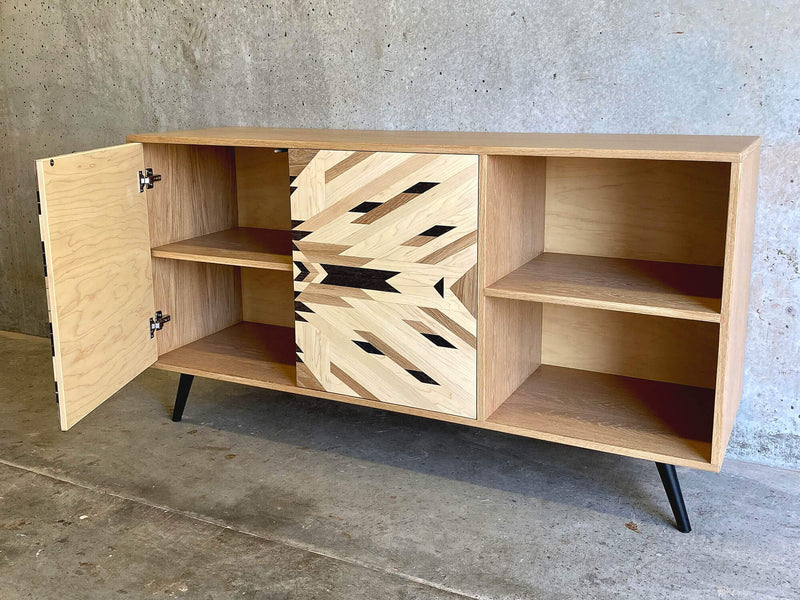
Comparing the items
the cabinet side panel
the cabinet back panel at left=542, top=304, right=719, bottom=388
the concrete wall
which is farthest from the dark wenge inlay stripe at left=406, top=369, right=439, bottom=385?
the concrete wall

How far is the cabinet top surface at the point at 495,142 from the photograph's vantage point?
1.74m

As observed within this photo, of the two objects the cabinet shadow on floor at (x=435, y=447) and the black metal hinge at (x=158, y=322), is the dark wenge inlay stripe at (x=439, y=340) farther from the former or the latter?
the black metal hinge at (x=158, y=322)

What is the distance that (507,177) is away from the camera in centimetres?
202

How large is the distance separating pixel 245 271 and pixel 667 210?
4.83 ft

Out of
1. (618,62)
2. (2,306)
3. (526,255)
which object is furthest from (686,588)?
(2,306)

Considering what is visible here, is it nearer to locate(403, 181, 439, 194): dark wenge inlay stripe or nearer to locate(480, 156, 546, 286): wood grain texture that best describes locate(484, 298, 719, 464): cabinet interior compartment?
locate(480, 156, 546, 286): wood grain texture

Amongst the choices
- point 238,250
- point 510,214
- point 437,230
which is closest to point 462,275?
point 437,230

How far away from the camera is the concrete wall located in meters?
2.11

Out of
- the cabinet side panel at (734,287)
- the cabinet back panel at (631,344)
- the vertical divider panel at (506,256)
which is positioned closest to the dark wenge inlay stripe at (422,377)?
the vertical divider panel at (506,256)

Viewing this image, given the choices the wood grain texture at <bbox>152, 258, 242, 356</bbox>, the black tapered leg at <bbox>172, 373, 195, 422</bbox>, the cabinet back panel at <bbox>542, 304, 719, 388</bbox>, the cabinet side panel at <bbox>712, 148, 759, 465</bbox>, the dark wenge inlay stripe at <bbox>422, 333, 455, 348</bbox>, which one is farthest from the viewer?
the black tapered leg at <bbox>172, 373, 195, 422</bbox>

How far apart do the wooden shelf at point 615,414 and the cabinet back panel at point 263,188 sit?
1.06 metres

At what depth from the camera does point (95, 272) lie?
2.15m

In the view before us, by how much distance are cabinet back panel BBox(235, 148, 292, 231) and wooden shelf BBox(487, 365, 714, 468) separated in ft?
3.48

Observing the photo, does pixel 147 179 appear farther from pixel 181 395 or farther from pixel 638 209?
pixel 638 209
